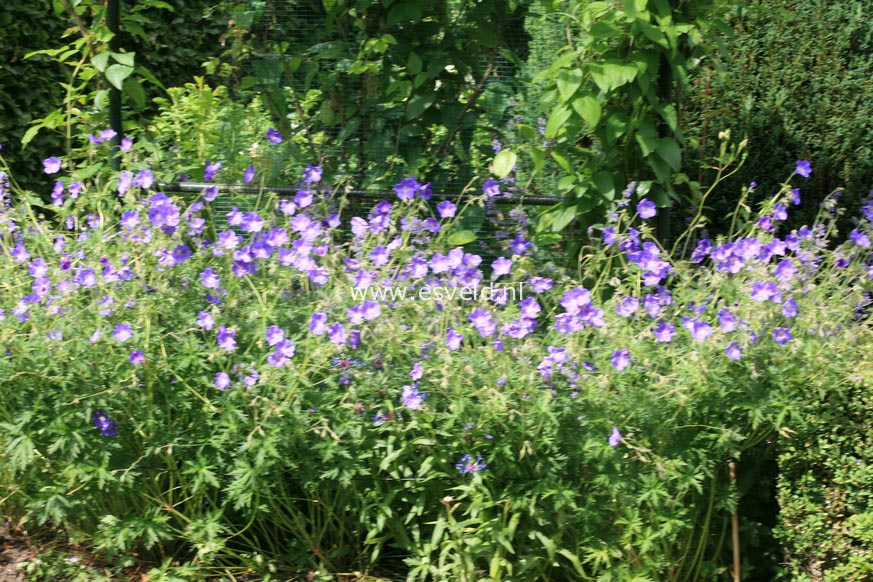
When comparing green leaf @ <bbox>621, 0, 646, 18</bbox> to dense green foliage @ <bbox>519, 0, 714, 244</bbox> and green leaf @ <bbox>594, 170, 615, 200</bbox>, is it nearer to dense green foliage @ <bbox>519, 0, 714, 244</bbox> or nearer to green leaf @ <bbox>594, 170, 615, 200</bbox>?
dense green foliage @ <bbox>519, 0, 714, 244</bbox>

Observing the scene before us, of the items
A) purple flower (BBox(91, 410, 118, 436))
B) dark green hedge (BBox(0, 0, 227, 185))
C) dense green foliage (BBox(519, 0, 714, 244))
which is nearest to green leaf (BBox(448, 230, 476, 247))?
dense green foliage (BBox(519, 0, 714, 244))

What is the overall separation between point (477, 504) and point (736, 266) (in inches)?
43.3

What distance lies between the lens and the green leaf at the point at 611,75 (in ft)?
10.6

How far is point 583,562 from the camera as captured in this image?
251cm

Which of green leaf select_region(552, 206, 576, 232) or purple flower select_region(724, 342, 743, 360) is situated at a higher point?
purple flower select_region(724, 342, 743, 360)

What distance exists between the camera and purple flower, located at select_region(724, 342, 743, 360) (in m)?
2.48

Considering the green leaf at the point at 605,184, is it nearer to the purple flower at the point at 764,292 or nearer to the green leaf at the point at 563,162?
the green leaf at the point at 563,162

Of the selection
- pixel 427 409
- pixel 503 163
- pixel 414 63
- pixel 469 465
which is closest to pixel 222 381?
pixel 427 409

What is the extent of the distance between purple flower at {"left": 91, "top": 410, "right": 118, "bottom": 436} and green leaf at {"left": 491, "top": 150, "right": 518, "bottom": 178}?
5.32ft

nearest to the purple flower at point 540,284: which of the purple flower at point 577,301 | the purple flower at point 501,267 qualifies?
the purple flower at point 501,267

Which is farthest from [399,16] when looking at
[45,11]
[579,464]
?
[45,11]

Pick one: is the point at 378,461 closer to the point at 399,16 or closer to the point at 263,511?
the point at 263,511

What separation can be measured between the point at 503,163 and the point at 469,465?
53.2 inches

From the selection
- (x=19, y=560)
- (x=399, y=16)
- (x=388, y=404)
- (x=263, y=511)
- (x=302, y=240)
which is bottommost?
(x=19, y=560)
